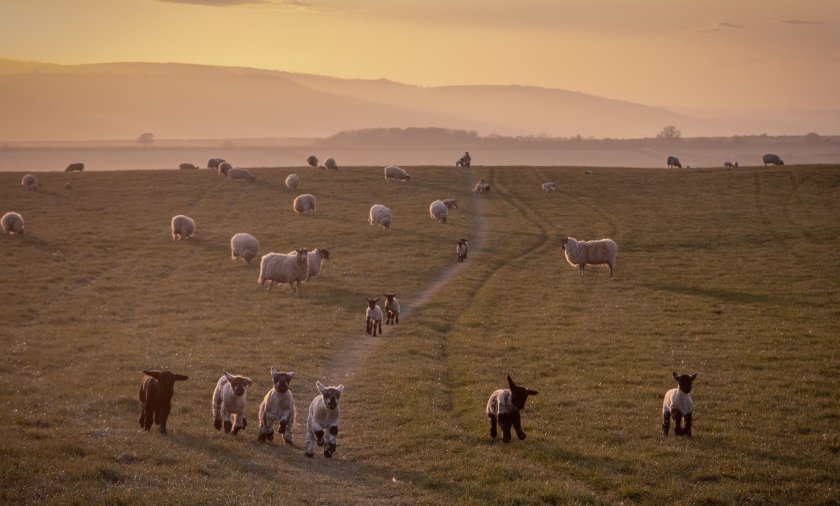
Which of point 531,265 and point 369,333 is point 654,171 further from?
point 369,333

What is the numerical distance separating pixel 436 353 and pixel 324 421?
9421 millimetres

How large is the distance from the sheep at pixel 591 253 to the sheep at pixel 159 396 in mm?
26868

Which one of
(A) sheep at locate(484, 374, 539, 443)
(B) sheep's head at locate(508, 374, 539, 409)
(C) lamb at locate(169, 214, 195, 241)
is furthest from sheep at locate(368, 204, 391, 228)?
(B) sheep's head at locate(508, 374, 539, 409)

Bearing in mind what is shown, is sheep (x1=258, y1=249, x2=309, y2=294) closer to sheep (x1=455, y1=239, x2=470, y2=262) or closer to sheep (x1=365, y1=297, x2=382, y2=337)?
sheep (x1=365, y1=297, x2=382, y2=337)

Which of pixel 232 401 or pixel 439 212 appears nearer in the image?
pixel 232 401

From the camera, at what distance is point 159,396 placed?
1611 cm

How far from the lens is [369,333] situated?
27.6 m

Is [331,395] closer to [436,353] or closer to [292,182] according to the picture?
[436,353]

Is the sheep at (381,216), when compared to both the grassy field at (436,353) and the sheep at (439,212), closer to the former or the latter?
the grassy field at (436,353)

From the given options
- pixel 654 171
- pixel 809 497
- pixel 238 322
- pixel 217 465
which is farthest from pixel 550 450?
pixel 654 171

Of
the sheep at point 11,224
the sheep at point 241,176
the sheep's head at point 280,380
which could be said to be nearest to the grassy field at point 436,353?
the sheep's head at point 280,380

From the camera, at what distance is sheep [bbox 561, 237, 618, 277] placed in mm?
39219

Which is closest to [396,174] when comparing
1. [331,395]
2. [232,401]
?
[232,401]

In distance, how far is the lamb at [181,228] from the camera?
4903 cm
